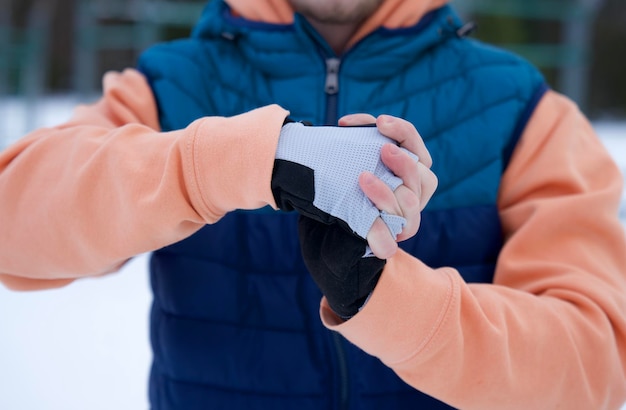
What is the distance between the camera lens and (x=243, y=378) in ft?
2.99

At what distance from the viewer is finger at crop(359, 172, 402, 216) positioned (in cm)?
60

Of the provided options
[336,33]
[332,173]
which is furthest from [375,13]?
[332,173]

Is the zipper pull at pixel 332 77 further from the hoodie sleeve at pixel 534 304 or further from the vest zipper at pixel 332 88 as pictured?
the hoodie sleeve at pixel 534 304

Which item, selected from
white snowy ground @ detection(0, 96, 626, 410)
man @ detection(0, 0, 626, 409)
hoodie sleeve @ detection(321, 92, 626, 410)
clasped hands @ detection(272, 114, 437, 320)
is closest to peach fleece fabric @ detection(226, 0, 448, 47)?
man @ detection(0, 0, 626, 409)

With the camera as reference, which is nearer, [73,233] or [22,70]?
[73,233]

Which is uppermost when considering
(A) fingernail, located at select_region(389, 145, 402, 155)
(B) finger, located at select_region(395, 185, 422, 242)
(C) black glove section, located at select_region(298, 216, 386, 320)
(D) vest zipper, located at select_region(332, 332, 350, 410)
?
(A) fingernail, located at select_region(389, 145, 402, 155)

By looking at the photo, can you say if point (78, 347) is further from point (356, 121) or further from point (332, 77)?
point (356, 121)

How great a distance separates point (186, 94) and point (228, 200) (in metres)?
0.32

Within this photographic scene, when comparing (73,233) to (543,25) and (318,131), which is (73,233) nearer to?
(318,131)

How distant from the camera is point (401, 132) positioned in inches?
25.2

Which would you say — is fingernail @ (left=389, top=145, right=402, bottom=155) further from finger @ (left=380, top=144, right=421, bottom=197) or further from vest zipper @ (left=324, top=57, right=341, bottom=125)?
vest zipper @ (left=324, top=57, right=341, bottom=125)

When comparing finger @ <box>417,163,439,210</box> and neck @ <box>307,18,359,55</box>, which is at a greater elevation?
neck @ <box>307,18,359,55</box>

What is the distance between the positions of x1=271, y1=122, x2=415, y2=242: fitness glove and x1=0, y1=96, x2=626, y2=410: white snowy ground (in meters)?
1.04

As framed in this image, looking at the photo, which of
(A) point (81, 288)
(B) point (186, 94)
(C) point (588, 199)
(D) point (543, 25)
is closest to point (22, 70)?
(A) point (81, 288)
